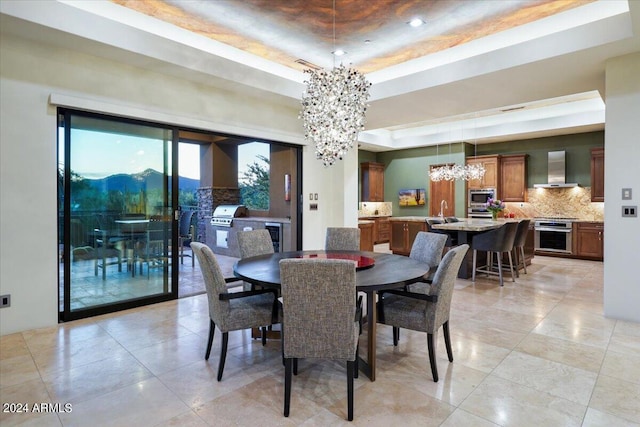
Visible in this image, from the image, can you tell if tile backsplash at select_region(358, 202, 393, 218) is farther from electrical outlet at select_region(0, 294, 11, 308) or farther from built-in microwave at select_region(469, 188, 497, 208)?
electrical outlet at select_region(0, 294, 11, 308)

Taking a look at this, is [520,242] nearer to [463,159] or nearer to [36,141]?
[463,159]

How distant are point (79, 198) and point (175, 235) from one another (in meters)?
1.09

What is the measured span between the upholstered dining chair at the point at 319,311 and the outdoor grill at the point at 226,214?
6089mm

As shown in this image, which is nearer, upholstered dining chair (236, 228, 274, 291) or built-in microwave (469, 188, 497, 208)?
upholstered dining chair (236, 228, 274, 291)

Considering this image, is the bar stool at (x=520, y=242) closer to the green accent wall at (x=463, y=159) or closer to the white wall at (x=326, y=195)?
the white wall at (x=326, y=195)

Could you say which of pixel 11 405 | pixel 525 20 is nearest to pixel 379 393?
pixel 11 405

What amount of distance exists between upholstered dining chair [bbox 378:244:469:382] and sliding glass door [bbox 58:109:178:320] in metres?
2.94

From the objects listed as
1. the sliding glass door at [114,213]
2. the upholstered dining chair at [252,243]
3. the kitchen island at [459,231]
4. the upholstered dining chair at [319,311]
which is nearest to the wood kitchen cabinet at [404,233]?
the kitchen island at [459,231]

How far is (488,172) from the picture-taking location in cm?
880

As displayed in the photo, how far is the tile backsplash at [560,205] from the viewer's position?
25.6 ft

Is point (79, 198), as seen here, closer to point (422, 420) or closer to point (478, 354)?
point (422, 420)

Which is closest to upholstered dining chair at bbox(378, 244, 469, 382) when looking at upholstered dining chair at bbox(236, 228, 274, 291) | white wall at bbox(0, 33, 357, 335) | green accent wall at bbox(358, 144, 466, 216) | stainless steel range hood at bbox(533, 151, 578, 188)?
upholstered dining chair at bbox(236, 228, 274, 291)

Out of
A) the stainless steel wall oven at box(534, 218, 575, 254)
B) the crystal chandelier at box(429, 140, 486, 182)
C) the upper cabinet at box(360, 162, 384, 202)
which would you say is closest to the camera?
the stainless steel wall oven at box(534, 218, 575, 254)

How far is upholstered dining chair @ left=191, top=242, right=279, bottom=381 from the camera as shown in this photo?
2.51m
